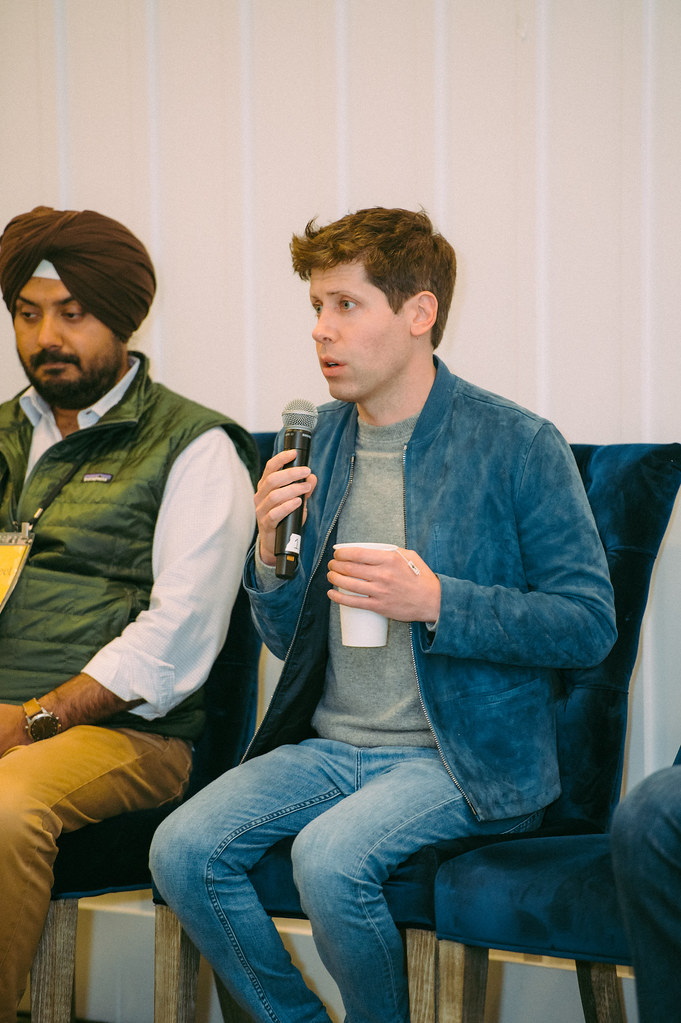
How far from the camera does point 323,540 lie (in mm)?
1720

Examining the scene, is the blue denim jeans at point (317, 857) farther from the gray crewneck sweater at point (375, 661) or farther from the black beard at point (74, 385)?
the black beard at point (74, 385)

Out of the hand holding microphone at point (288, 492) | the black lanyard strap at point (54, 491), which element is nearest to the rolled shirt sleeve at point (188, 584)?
the black lanyard strap at point (54, 491)

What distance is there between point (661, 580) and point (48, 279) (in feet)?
4.62

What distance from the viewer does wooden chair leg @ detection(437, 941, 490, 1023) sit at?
4.49ft

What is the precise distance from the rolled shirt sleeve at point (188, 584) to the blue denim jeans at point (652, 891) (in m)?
0.91

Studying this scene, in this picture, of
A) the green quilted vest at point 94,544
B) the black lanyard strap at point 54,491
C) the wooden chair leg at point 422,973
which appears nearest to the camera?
the wooden chair leg at point 422,973

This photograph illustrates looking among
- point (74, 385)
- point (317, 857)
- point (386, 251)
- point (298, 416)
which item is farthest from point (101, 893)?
point (386, 251)

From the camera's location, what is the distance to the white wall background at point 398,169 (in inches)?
81.0

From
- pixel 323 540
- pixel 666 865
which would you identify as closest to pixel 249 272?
pixel 323 540

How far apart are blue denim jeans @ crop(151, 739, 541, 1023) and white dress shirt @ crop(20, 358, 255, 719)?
0.29m

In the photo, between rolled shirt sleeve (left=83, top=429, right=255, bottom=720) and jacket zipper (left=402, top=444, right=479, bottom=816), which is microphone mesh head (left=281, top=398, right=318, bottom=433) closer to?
jacket zipper (left=402, top=444, right=479, bottom=816)

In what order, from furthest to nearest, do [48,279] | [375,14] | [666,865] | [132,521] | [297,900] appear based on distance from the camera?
[375,14], [48,279], [132,521], [297,900], [666,865]

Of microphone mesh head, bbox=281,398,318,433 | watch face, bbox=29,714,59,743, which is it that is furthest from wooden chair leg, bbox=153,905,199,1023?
microphone mesh head, bbox=281,398,318,433

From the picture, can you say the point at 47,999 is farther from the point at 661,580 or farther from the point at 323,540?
the point at 661,580
